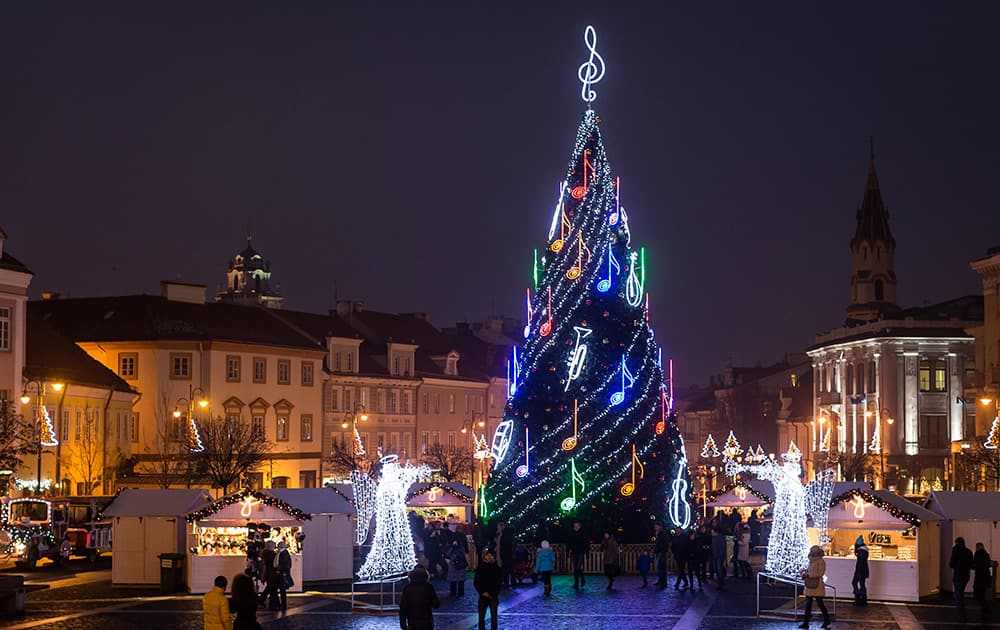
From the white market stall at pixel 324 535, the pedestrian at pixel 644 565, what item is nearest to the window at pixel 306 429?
the white market stall at pixel 324 535

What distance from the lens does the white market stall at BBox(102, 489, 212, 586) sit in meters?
38.2

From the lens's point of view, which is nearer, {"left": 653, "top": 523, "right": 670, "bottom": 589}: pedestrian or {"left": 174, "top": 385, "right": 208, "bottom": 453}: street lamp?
{"left": 653, "top": 523, "right": 670, "bottom": 589}: pedestrian

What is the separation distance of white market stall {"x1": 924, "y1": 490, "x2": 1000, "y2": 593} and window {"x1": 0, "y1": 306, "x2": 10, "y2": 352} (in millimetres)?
34858

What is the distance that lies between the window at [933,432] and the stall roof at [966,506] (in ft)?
207

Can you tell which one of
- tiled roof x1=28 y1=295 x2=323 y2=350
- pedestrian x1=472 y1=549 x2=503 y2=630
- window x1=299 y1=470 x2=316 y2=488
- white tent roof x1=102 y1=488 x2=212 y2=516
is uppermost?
tiled roof x1=28 y1=295 x2=323 y2=350

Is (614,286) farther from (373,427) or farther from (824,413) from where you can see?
(824,413)

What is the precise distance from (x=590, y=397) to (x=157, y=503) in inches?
469

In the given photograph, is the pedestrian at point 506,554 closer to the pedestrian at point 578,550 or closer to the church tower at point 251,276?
the pedestrian at point 578,550

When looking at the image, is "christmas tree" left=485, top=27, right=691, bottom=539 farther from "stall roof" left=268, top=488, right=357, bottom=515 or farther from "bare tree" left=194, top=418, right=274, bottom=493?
"bare tree" left=194, top=418, right=274, bottom=493

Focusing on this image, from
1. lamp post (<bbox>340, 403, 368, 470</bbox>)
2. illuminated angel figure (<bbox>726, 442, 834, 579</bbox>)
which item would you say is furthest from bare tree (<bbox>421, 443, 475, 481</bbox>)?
illuminated angel figure (<bbox>726, 442, 834, 579</bbox>)

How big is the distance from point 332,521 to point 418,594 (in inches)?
627

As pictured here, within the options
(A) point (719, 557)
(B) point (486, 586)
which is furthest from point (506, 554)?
(B) point (486, 586)

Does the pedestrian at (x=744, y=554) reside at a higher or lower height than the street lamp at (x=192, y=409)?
lower

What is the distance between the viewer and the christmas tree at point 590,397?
4462cm
